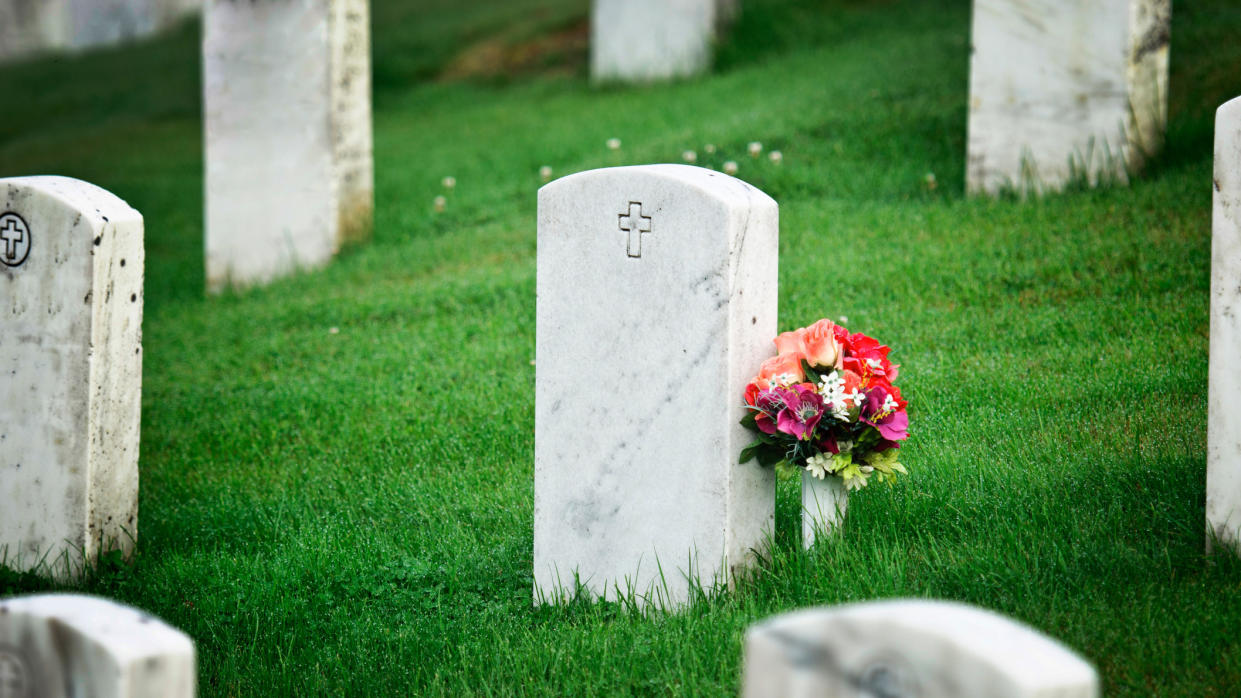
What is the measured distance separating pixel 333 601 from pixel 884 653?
238cm

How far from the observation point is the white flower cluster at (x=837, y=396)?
3.26m

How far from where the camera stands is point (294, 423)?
5277 mm

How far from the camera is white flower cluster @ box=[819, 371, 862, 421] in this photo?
3258 mm

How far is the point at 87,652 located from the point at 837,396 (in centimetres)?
200

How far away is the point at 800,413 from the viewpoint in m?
3.22

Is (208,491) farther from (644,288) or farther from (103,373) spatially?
(644,288)

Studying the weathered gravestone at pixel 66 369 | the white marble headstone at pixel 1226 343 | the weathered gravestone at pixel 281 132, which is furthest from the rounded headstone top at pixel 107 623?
the weathered gravestone at pixel 281 132

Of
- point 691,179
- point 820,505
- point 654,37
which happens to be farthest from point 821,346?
point 654,37

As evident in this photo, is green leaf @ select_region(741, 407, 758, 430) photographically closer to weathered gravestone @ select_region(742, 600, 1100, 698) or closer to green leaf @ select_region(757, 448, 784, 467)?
green leaf @ select_region(757, 448, 784, 467)

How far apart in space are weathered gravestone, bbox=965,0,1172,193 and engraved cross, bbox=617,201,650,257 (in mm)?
4016

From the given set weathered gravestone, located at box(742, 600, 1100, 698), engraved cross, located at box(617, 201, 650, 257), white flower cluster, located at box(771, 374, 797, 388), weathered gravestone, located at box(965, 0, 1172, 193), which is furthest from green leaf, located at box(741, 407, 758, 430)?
weathered gravestone, located at box(965, 0, 1172, 193)

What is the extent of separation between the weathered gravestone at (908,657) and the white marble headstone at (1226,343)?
5.44ft

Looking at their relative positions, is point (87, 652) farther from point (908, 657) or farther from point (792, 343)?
point (792, 343)

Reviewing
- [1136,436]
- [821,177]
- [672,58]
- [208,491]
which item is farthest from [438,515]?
[672,58]
